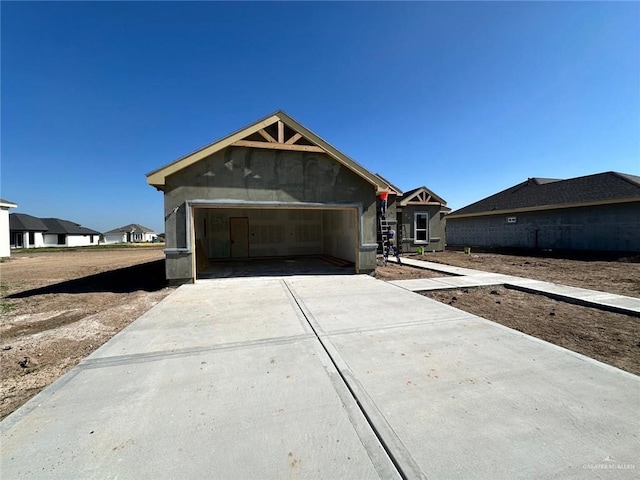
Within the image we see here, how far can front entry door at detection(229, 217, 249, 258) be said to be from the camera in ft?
48.3

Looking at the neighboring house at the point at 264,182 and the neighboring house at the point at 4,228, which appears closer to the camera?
the neighboring house at the point at 264,182

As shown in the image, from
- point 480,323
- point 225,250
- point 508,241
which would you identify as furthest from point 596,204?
point 225,250

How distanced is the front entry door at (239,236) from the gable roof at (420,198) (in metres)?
9.51

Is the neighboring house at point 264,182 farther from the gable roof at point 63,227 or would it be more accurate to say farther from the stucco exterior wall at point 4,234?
the gable roof at point 63,227

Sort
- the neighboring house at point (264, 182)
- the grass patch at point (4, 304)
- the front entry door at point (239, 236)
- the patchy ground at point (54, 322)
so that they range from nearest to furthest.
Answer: the patchy ground at point (54, 322)
the grass patch at point (4, 304)
the neighboring house at point (264, 182)
the front entry door at point (239, 236)

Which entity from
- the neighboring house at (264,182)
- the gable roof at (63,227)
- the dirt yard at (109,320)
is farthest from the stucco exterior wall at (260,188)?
the gable roof at (63,227)

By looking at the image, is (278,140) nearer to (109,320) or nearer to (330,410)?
(109,320)

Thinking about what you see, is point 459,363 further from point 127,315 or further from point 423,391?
point 127,315

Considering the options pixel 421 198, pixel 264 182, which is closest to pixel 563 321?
pixel 264 182

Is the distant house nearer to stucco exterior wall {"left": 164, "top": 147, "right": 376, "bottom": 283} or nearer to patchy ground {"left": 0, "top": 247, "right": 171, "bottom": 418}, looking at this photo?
patchy ground {"left": 0, "top": 247, "right": 171, "bottom": 418}

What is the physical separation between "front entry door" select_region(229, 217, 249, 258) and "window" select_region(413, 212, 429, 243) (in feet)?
34.5

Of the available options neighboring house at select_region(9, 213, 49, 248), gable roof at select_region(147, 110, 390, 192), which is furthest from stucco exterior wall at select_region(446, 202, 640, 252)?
neighboring house at select_region(9, 213, 49, 248)

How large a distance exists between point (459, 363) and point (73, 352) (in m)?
5.05

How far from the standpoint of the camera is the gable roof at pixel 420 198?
54.1ft
